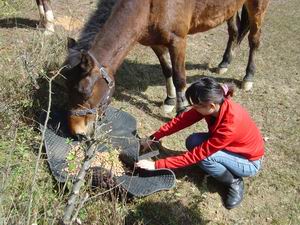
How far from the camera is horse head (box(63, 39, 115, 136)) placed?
13.3 feet

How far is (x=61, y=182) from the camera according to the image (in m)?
3.93

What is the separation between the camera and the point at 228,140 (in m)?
3.96

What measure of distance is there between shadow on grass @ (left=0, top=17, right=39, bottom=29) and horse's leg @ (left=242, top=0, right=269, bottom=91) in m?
→ 3.20

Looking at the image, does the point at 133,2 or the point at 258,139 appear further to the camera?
the point at 133,2

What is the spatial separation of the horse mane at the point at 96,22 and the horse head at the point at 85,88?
30 centimetres

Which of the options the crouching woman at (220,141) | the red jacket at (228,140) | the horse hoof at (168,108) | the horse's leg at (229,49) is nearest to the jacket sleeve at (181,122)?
the crouching woman at (220,141)

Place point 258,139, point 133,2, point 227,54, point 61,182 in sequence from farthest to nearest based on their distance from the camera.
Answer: point 227,54 < point 133,2 < point 258,139 < point 61,182

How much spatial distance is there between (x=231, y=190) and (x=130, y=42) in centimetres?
171

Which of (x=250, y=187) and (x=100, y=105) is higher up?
(x=100, y=105)

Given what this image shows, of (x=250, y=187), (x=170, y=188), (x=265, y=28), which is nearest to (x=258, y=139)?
(x=250, y=187)

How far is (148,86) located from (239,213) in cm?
253

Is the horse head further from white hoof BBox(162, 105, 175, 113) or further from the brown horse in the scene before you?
white hoof BBox(162, 105, 175, 113)

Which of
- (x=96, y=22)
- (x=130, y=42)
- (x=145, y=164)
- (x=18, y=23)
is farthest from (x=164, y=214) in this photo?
(x=18, y=23)

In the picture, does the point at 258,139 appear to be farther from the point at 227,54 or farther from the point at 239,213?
the point at 227,54
